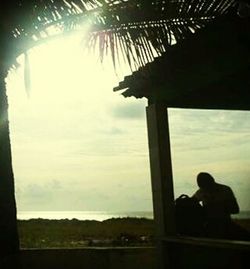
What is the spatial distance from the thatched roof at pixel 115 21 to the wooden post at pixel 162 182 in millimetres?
1073

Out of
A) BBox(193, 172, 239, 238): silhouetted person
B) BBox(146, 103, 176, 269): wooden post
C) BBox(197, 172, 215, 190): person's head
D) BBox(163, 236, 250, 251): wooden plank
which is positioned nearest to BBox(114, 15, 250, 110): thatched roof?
BBox(146, 103, 176, 269): wooden post

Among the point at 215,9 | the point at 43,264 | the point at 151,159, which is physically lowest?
the point at 43,264

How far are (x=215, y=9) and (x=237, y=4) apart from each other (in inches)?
→ 28.1

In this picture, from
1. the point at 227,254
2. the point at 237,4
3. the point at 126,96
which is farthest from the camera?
the point at 126,96

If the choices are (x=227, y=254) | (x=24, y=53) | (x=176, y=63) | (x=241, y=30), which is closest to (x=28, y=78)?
(x=24, y=53)

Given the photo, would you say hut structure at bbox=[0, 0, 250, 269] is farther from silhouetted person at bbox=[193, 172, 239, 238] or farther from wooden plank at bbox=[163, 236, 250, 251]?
silhouetted person at bbox=[193, 172, 239, 238]

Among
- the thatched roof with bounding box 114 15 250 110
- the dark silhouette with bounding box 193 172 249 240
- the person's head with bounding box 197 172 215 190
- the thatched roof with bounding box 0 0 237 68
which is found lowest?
the dark silhouette with bounding box 193 172 249 240

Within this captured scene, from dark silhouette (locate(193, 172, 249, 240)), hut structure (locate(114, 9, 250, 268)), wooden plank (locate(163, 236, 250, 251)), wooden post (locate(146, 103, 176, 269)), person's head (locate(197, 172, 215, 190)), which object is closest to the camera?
wooden plank (locate(163, 236, 250, 251))

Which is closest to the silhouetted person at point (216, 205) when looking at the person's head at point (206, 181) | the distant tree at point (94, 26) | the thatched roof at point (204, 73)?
the person's head at point (206, 181)

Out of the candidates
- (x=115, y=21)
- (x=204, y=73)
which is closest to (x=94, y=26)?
(x=115, y=21)

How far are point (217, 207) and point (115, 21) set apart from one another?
289 cm

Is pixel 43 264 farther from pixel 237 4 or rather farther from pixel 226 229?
pixel 237 4

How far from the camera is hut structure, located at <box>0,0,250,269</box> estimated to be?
7102 millimetres

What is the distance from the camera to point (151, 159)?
342 inches
